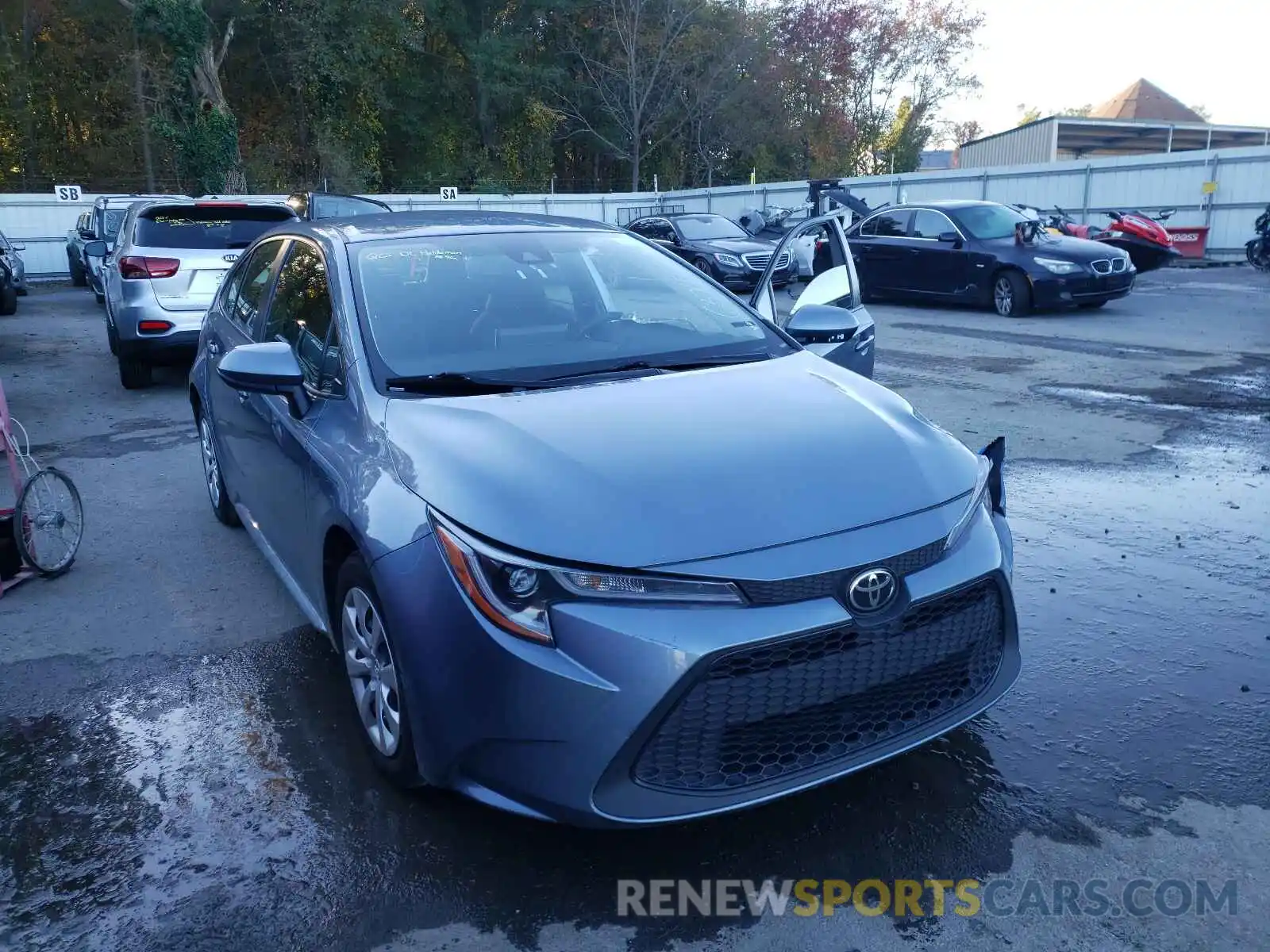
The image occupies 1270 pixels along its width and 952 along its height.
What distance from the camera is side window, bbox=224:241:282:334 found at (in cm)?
501

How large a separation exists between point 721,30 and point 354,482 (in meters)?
44.8

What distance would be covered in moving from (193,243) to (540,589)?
8695mm

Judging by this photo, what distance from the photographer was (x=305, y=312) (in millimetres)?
4266

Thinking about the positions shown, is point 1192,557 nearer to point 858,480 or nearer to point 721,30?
point 858,480

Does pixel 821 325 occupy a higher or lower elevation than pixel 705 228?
lower

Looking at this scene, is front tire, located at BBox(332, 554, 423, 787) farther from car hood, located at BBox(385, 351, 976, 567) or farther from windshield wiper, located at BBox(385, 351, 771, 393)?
windshield wiper, located at BBox(385, 351, 771, 393)

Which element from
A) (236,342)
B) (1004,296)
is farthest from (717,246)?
(236,342)

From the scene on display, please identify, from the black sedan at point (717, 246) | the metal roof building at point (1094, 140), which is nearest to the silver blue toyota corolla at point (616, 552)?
the black sedan at point (717, 246)

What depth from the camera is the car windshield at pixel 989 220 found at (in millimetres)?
15055

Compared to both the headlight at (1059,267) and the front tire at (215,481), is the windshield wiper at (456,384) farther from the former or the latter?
the headlight at (1059,267)

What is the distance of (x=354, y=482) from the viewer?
326 centimetres

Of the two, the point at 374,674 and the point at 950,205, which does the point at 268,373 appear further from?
the point at 950,205

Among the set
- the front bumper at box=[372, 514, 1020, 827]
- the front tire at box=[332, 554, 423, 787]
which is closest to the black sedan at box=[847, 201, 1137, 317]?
the front tire at box=[332, 554, 423, 787]

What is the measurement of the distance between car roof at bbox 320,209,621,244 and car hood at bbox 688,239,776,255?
14.0 m
